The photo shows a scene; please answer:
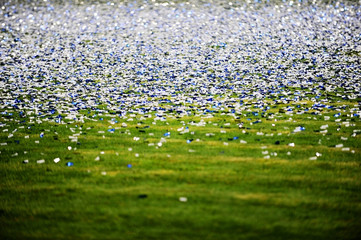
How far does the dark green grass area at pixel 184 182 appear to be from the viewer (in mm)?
5484

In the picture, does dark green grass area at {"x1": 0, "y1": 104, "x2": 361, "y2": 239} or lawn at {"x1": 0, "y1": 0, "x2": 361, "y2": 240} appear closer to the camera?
dark green grass area at {"x1": 0, "y1": 104, "x2": 361, "y2": 239}

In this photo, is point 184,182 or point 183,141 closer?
point 184,182

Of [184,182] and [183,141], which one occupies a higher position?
[183,141]

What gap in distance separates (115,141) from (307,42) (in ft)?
68.7

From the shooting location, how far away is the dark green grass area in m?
5.48

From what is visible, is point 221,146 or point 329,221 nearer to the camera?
point 329,221

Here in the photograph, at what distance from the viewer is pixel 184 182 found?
6934 mm

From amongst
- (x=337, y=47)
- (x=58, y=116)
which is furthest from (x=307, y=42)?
(x=58, y=116)

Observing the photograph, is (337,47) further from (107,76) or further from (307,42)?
(107,76)

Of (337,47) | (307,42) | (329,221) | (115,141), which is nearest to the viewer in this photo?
(329,221)

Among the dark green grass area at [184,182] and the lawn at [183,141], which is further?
the lawn at [183,141]

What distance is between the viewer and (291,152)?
27.4 ft

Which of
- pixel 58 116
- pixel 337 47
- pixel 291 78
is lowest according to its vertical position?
pixel 58 116

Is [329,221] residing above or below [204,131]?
below
